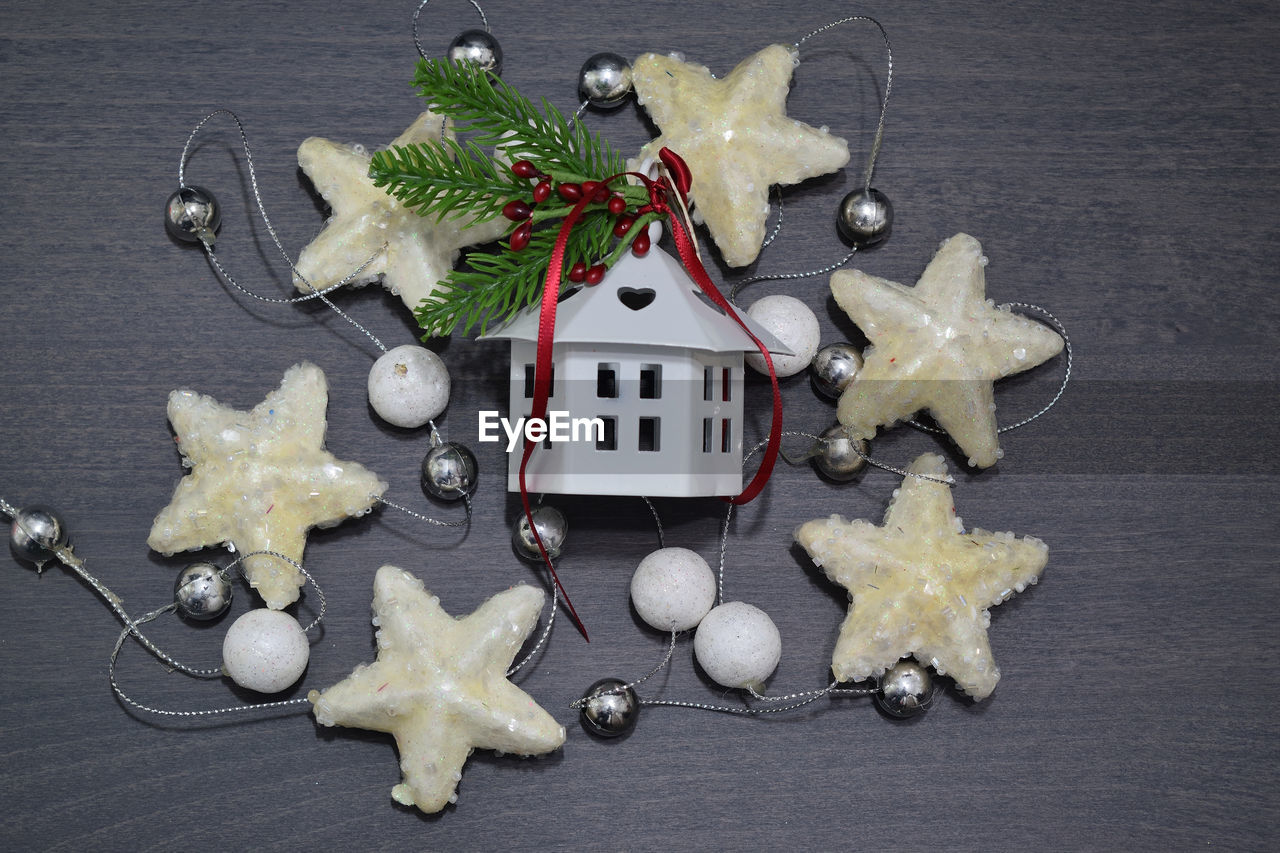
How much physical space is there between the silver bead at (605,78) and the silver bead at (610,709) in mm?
718

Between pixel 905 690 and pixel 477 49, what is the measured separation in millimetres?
938

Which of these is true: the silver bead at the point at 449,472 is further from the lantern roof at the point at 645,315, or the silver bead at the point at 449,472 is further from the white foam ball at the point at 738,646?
the white foam ball at the point at 738,646

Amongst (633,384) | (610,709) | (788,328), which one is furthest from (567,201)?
(610,709)

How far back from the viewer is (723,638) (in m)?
1.13

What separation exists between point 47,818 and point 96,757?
3.4 inches

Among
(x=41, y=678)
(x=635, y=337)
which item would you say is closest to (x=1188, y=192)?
(x=635, y=337)

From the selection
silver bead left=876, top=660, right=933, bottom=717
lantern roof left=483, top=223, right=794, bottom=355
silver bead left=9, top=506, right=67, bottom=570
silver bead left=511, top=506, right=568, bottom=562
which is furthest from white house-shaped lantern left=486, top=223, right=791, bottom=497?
silver bead left=9, top=506, right=67, bottom=570

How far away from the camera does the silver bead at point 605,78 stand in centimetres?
119

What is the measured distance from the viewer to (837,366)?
1182 mm

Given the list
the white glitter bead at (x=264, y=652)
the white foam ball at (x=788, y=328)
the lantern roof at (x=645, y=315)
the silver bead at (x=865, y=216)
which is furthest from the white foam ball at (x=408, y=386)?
the silver bead at (x=865, y=216)

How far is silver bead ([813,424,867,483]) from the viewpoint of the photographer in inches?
46.6

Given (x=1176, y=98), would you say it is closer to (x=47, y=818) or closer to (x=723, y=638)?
(x=723, y=638)

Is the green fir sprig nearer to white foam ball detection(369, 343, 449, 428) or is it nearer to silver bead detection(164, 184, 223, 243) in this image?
white foam ball detection(369, 343, 449, 428)

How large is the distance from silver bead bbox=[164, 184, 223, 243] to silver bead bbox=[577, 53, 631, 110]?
1.60ft
